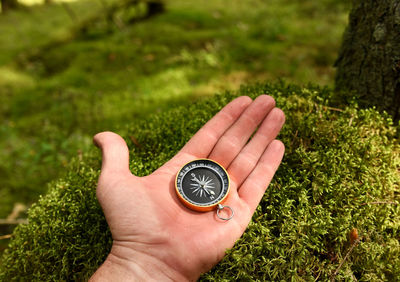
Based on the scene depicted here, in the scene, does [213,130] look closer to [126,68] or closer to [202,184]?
[202,184]

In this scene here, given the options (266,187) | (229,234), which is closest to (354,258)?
(266,187)

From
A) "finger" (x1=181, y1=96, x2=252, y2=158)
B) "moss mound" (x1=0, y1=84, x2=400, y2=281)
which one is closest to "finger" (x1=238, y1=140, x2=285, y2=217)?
"moss mound" (x1=0, y1=84, x2=400, y2=281)

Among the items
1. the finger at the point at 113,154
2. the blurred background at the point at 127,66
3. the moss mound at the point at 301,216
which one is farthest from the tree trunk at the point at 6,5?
the finger at the point at 113,154

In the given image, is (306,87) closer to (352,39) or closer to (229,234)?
(352,39)

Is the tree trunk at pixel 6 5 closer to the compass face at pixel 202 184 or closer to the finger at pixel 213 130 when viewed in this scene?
the finger at pixel 213 130

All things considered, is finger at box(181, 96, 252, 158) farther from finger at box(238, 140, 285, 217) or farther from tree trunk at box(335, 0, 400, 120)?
tree trunk at box(335, 0, 400, 120)

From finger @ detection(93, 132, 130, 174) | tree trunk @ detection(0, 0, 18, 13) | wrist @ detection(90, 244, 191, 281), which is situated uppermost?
finger @ detection(93, 132, 130, 174)

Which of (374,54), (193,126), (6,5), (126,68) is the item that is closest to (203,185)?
(193,126)
